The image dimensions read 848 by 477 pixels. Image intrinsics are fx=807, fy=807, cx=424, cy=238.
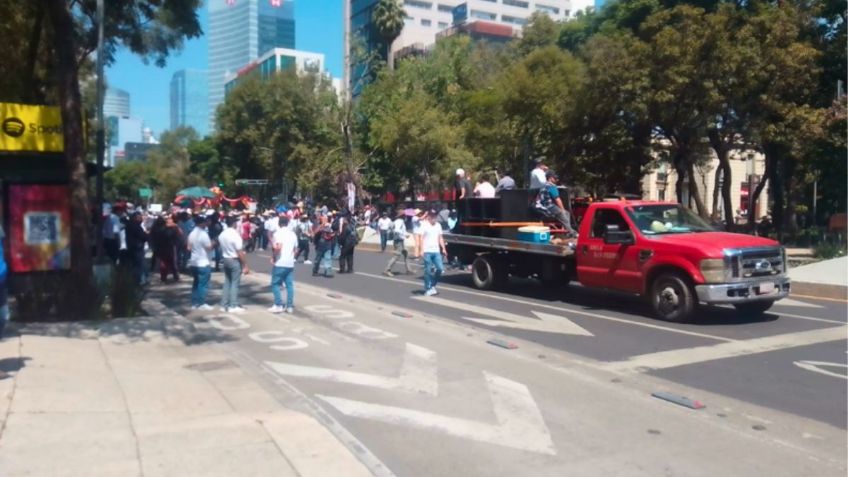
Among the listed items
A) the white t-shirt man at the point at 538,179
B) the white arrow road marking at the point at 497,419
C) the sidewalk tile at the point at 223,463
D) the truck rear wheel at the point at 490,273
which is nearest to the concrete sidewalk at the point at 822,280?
the white t-shirt man at the point at 538,179

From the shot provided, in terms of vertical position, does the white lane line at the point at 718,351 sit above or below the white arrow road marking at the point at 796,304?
below

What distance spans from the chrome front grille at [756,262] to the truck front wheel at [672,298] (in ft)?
2.43

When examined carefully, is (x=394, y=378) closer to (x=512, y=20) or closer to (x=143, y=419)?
(x=143, y=419)

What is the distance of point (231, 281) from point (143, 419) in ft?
22.7

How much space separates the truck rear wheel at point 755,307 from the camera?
41.4ft

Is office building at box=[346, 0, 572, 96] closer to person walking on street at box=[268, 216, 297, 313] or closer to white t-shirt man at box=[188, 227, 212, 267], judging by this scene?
white t-shirt man at box=[188, 227, 212, 267]

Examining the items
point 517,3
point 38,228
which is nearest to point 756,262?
point 38,228

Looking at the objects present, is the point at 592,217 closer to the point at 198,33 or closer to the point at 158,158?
the point at 198,33

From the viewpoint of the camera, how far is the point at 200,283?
14.3 meters

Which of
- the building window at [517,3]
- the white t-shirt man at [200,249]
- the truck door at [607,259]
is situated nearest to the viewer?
the truck door at [607,259]

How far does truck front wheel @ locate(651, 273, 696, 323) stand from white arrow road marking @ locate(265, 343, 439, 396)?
4246 millimetres

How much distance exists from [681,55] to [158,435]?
76.8 ft

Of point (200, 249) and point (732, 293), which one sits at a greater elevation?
point (200, 249)

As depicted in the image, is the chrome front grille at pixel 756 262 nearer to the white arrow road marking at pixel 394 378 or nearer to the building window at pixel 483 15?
the white arrow road marking at pixel 394 378
